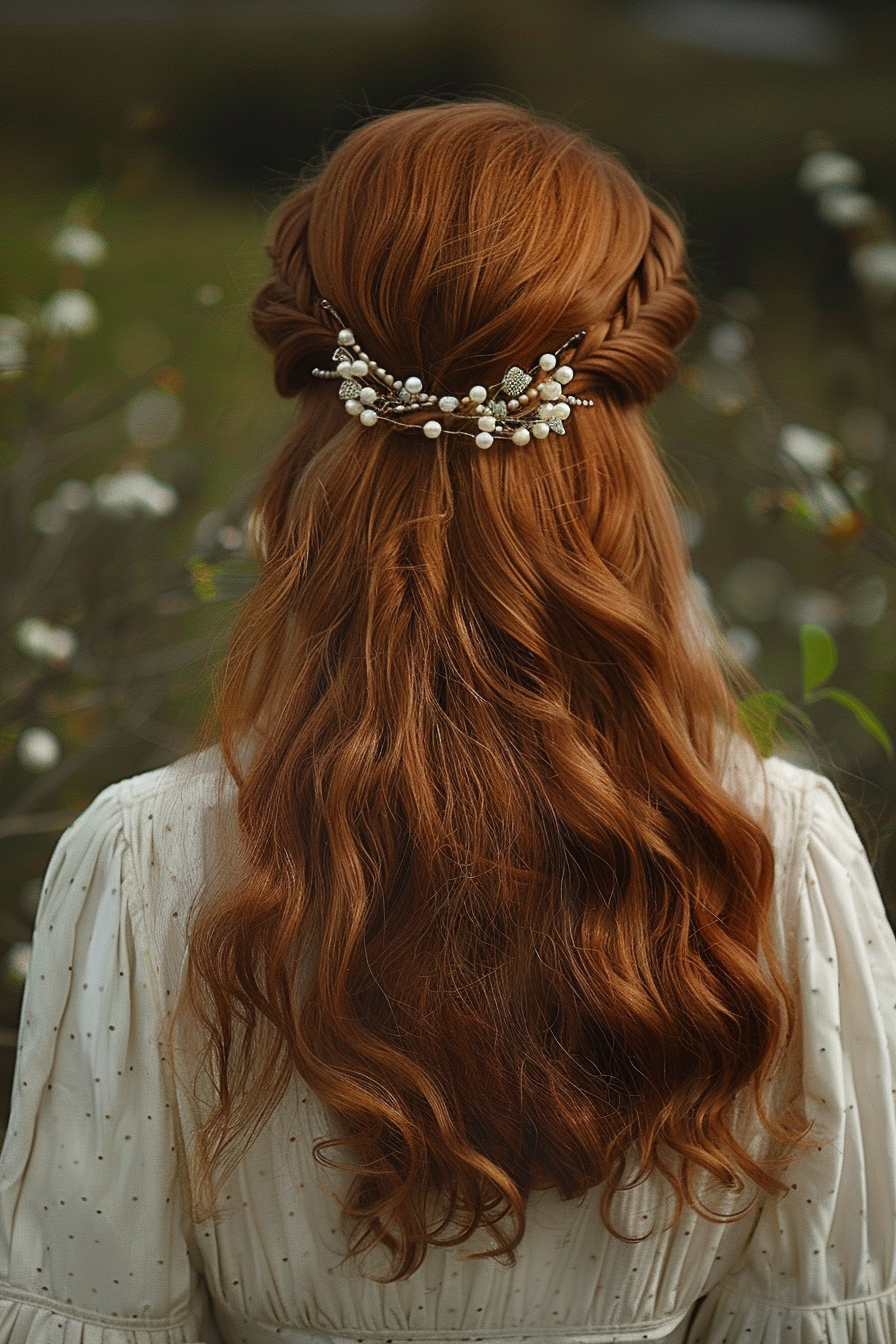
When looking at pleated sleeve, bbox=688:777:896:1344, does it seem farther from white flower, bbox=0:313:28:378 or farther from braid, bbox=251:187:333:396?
white flower, bbox=0:313:28:378

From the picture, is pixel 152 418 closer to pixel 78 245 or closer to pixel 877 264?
pixel 78 245

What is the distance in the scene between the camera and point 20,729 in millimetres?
1430

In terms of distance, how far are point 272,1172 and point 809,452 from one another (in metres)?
0.96

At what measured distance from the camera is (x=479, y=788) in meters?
0.70

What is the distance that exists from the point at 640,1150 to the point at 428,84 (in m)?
1.51

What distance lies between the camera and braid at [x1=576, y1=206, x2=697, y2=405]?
708mm

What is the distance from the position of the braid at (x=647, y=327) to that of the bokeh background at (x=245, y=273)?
0.70 metres

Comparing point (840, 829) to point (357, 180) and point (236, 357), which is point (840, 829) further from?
point (236, 357)

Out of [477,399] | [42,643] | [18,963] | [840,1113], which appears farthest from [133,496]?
[840,1113]

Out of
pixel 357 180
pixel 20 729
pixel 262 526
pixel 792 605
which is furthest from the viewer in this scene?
pixel 792 605

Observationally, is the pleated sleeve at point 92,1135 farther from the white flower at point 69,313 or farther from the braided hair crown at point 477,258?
the white flower at point 69,313

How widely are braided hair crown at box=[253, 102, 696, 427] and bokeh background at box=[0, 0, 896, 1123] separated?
749 millimetres

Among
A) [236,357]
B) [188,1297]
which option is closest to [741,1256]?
[188,1297]

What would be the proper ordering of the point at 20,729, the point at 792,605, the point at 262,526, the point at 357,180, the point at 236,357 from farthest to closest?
the point at 236,357
the point at 792,605
the point at 20,729
the point at 262,526
the point at 357,180
